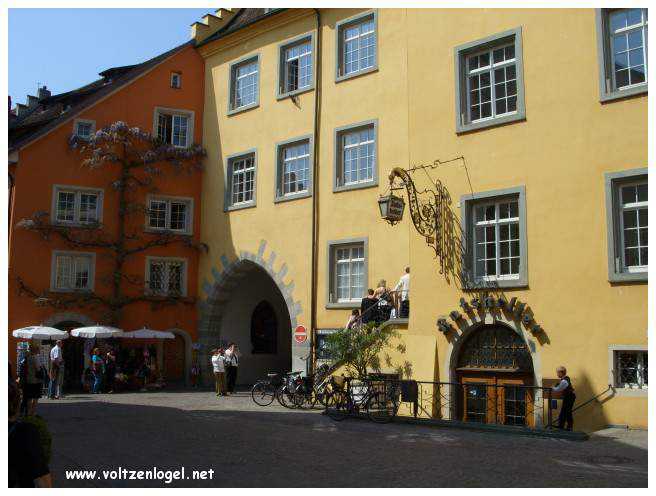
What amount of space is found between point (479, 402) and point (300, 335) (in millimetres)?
7552

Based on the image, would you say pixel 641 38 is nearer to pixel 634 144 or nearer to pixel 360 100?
pixel 634 144

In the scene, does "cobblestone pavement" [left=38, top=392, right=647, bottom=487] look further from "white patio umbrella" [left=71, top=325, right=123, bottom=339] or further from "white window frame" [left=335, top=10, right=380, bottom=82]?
"white window frame" [left=335, top=10, right=380, bottom=82]

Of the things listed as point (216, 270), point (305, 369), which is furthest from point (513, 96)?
point (216, 270)

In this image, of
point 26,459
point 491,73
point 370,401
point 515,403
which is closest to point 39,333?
point 370,401

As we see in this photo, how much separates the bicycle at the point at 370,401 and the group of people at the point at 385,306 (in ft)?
9.18

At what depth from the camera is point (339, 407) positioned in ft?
53.7

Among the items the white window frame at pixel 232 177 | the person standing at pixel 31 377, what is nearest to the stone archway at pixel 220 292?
the white window frame at pixel 232 177

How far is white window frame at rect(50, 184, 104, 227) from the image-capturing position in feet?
85.3

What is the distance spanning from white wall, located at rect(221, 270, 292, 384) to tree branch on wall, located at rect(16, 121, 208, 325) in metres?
1.64

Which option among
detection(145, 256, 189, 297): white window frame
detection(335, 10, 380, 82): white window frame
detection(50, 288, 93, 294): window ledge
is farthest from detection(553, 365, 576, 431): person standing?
detection(50, 288, 93, 294): window ledge

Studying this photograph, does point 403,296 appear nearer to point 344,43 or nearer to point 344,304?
point 344,304

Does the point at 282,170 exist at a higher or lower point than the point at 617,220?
higher

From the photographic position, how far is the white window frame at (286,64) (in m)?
24.1

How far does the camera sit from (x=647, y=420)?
544 inches
